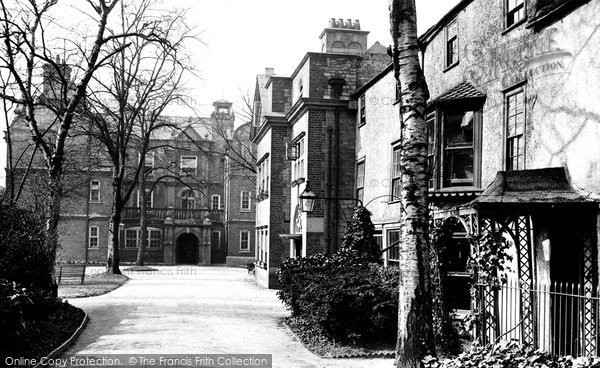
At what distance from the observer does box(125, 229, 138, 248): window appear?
6059cm

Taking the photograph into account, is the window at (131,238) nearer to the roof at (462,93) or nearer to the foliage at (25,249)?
the foliage at (25,249)

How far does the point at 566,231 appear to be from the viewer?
12.1 m

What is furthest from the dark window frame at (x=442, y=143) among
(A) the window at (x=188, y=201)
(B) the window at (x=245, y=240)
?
(A) the window at (x=188, y=201)

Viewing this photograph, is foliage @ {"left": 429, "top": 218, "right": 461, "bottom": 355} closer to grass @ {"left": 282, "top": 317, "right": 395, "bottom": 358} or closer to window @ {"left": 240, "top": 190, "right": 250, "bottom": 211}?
grass @ {"left": 282, "top": 317, "right": 395, "bottom": 358}

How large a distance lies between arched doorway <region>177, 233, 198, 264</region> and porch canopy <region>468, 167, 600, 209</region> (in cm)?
5258

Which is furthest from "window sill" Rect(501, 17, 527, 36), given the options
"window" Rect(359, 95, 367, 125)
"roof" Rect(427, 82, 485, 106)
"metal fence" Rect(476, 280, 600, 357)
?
"window" Rect(359, 95, 367, 125)

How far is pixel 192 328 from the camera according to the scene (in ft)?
50.6

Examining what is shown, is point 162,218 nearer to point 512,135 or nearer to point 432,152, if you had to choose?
point 432,152

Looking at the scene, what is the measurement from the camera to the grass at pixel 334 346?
42.1ft

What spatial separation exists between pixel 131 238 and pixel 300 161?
3617cm

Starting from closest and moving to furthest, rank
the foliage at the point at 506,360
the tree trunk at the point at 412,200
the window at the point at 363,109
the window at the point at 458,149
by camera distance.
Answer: the foliage at the point at 506,360 → the tree trunk at the point at 412,200 → the window at the point at 458,149 → the window at the point at 363,109

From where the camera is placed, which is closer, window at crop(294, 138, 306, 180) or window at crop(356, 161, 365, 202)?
window at crop(356, 161, 365, 202)

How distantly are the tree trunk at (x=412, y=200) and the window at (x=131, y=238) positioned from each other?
5321 centimetres

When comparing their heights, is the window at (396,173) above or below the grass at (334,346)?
above
